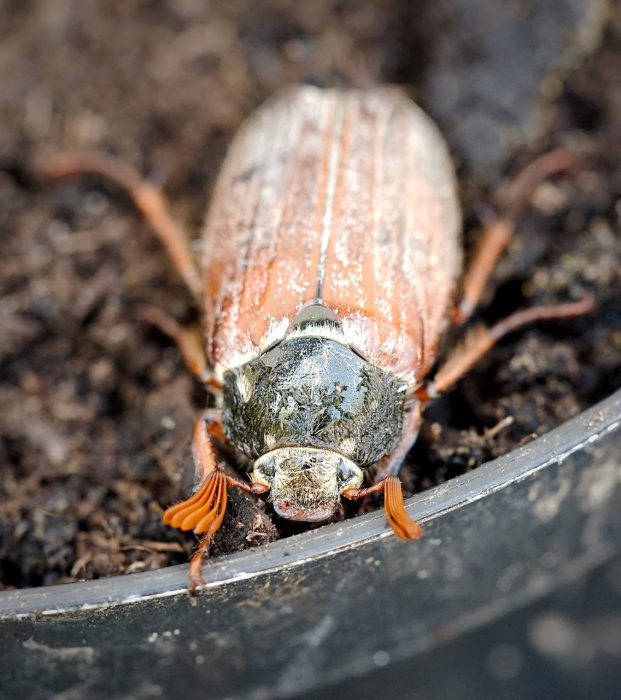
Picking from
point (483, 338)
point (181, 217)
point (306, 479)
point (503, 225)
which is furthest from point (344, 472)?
point (181, 217)

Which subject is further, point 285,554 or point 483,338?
point 483,338

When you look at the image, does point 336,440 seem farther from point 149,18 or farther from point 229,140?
point 149,18

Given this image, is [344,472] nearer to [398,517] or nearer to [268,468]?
[268,468]

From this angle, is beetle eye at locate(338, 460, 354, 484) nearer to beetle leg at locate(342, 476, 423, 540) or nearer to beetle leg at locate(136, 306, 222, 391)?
beetle leg at locate(342, 476, 423, 540)

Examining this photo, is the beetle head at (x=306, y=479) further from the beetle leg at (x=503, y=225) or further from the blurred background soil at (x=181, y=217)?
the beetle leg at (x=503, y=225)

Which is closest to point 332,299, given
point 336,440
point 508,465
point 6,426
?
point 336,440

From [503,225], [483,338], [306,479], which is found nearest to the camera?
[306,479]

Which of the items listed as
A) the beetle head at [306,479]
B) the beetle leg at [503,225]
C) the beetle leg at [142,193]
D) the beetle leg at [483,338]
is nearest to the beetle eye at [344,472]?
the beetle head at [306,479]
